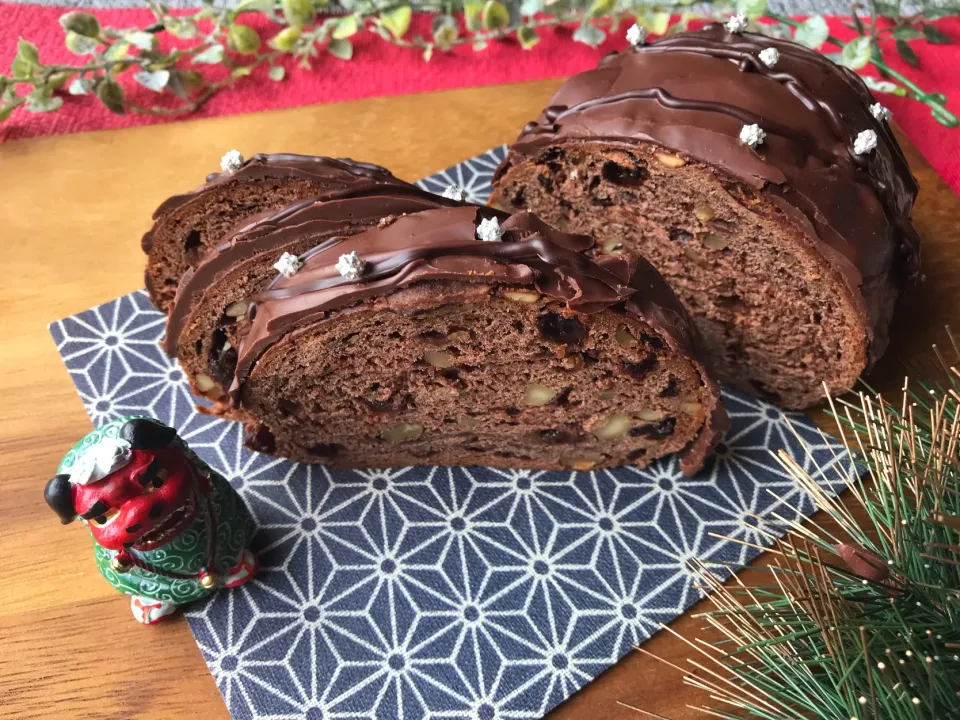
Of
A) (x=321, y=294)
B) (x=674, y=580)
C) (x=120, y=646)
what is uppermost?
(x=321, y=294)

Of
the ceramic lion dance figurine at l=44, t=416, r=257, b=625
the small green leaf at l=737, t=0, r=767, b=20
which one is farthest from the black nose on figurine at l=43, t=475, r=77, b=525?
the small green leaf at l=737, t=0, r=767, b=20

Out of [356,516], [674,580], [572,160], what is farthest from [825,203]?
[356,516]

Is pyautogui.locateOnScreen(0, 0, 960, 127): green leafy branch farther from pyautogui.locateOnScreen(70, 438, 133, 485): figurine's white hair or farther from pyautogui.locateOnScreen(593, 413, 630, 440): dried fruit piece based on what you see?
pyautogui.locateOnScreen(70, 438, 133, 485): figurine's white hair

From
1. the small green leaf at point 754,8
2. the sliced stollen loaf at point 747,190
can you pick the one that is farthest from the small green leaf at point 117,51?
the small green leaf at point 754,8

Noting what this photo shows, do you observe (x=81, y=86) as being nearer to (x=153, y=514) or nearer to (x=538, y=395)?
(x=153, y=514)

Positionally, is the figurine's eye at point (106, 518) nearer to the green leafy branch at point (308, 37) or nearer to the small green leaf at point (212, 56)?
the green leafy branch at point (308, 37)

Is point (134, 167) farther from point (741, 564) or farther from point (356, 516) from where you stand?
point (741, 564)
